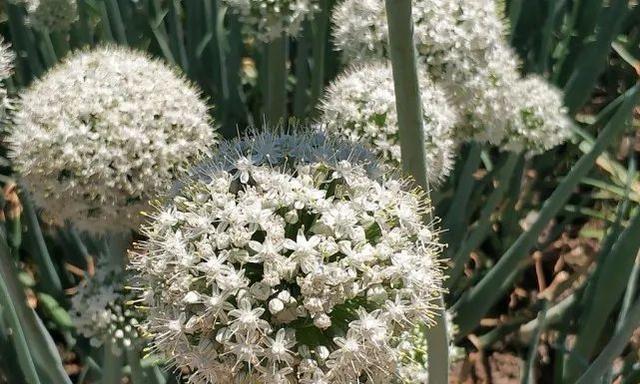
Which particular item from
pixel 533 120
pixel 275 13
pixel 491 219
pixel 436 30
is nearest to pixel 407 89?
pixel 436 30

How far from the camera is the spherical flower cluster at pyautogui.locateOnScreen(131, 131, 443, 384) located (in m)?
0.99

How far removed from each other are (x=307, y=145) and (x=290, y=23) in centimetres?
55

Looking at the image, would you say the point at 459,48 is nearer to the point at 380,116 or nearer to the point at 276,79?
the point at 380,116

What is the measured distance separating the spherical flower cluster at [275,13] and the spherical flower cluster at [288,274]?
578 mm

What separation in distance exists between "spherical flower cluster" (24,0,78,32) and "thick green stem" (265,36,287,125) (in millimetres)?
438

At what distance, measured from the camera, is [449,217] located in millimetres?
2133

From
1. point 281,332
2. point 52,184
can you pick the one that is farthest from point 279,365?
point 52,184

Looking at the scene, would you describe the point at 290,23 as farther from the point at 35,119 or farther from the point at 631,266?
the point at 631,266

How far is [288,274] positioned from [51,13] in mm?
1055

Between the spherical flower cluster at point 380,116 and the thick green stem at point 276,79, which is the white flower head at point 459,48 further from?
the thick green stem at point 276,79

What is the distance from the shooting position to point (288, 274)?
999 mm

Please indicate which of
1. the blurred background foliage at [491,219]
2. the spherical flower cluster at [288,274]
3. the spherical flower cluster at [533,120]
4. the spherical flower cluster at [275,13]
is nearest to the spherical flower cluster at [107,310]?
the blurred background foliage at [491,219]

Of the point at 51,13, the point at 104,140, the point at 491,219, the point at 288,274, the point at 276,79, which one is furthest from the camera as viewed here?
the point at 491,219

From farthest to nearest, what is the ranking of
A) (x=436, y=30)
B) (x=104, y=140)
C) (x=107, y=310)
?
(x=436, y=30) < (x=107, y=310) < (x=104, y=140)
